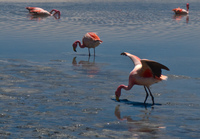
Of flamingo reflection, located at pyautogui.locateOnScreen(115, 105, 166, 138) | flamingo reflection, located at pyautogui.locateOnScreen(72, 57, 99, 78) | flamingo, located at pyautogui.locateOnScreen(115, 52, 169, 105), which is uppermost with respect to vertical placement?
flamingo, located at pyautogui.locateOnScreen(115, 52, 169, 105)

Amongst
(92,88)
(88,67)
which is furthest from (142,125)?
(88,67)

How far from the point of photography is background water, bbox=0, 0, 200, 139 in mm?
7961

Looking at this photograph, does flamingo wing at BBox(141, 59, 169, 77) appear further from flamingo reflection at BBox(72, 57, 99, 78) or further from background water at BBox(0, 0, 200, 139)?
flamingo reflection at BBox(72, 57, 99, 78)

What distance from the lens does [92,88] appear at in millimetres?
11250

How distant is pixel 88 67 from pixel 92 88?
322 cm

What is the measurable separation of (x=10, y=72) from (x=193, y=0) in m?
46.8

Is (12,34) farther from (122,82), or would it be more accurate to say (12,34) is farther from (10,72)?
(122,82)

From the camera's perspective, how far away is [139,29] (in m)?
24.2

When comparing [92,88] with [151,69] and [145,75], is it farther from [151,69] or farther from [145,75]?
[151,69]

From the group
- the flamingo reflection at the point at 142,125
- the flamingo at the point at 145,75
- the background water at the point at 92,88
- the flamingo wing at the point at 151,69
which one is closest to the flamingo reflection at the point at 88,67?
the background water at the point at 92,88

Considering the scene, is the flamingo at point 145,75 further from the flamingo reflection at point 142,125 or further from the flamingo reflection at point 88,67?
the flamingo reflection at point 88,67

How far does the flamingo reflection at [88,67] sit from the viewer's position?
13.4 metres

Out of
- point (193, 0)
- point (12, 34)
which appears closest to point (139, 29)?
point (12, 34)

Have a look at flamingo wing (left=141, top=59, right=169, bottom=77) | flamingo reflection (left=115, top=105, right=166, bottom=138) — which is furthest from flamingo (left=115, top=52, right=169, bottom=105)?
flamingo reflection (left=115, top=105, right=166, bottom=138)
